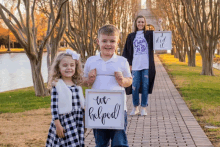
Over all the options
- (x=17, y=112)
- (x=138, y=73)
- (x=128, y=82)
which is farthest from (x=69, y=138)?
(x=17, y=112)

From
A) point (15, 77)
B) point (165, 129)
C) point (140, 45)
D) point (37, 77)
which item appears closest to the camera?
point (165, 129)

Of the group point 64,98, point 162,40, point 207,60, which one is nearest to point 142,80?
point 162,40

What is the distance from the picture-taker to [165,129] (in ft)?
21.3

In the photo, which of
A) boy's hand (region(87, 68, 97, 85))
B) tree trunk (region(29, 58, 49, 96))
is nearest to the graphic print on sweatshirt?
boy's hand (region(87, 68, 97, 85))

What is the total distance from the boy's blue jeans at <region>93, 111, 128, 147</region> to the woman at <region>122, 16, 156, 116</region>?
341 cm

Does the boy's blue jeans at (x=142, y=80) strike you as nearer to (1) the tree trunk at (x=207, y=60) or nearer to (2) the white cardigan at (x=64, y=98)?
(2) the white cardigan at (x=64, y=98)

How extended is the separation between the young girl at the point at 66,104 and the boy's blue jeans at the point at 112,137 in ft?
0.66

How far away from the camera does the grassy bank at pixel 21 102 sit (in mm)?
9357

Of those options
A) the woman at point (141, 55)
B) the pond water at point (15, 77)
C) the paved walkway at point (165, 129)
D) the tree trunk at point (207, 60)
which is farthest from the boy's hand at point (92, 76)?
the tree trunk at point (207, 60)

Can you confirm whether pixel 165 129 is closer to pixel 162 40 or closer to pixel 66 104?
pixel 162 40

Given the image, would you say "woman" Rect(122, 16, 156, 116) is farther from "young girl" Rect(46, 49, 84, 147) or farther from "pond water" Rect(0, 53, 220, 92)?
"pond water" Rect(0, 53, 220, 92)

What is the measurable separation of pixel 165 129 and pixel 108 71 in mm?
3057

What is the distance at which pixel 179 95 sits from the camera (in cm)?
1112

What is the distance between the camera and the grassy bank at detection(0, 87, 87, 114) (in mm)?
9357
